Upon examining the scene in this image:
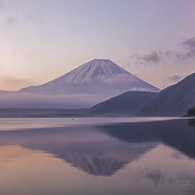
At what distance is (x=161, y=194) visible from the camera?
13.3 meters

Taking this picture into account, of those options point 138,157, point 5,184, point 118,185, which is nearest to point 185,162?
point 138,157

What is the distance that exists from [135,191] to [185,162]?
26.9ft

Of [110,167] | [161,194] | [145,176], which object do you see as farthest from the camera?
[110,167]

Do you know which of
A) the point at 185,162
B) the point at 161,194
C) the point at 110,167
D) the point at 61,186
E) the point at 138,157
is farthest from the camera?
the point at 138,157

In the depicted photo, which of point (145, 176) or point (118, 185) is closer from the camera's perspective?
point (118, 185)

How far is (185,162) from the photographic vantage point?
68.9 ft

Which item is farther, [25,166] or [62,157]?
[62,157]

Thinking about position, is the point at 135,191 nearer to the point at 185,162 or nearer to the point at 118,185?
the point at 118,185

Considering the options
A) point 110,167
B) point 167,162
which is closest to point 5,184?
point 110,167

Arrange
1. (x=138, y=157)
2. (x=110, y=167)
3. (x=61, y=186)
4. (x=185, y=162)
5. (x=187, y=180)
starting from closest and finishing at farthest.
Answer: (x=61, y=186) < (x=187, y=180) < (x=110, y=167) < (x=185, y=162) < (x=138, y=157)

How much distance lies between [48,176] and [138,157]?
28.3 feet

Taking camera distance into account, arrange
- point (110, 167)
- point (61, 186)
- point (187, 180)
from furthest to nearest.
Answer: point (110, 167) < point (187, 180) < point (61, 186)

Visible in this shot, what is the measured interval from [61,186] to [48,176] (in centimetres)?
249

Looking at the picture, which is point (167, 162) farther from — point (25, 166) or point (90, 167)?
point (25, 166)
